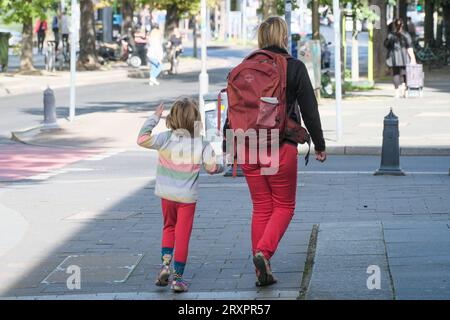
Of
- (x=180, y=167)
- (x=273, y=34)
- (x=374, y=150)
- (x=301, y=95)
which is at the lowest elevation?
(x=374, y=150)

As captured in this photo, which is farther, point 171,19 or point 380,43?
point 171,19

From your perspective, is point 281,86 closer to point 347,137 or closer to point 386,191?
point 386,191

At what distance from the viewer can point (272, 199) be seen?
872cm

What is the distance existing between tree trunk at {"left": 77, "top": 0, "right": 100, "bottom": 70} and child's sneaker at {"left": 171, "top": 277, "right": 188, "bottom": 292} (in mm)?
37815

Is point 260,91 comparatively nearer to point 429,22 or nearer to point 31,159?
point 31,159

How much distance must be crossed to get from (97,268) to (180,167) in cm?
129

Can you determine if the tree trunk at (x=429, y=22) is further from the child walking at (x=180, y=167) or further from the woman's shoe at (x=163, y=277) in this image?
the woman's shoe at (x=163, y=277)

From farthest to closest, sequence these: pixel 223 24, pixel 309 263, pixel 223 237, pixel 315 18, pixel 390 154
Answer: pixel 223 24
pixel 315 18
pixel 390 154
pixel 223 237
pixel 309 263

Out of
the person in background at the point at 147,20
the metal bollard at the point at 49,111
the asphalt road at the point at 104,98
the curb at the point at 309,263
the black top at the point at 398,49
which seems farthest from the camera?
the person in background at the point at 147,20

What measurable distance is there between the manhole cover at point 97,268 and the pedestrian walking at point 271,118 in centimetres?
114

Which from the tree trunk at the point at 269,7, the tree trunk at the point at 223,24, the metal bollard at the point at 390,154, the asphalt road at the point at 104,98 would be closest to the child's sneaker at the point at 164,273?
the metal bollard at the point at 390,154

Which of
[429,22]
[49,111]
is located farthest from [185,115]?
[429,22]

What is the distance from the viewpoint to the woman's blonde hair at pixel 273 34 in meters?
8.64
